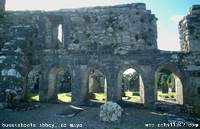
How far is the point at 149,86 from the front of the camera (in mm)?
12352

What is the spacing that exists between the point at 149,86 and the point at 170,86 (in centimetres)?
1244

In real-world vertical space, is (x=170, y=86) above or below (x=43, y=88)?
below

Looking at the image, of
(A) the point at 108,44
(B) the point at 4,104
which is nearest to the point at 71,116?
(B) the point at 4,104

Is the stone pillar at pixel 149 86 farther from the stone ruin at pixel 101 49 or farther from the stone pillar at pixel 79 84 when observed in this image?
the stone pillar at pixel 79 84

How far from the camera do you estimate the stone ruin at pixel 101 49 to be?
481 inches

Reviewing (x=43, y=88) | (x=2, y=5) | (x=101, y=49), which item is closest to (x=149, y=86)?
(x=101, y=49)

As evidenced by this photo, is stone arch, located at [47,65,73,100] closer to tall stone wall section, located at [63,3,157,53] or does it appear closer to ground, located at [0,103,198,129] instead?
tall stone wall section, located at [63,3,157,53]

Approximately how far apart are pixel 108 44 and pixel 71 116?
5.41 meters

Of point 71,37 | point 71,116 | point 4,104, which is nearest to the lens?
point 71,116

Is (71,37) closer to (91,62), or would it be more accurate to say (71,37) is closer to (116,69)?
(91,62)

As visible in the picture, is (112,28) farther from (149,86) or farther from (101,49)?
(149,86)

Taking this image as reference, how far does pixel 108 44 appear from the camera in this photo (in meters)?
13.2

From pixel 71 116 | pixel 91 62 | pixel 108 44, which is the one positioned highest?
pixel 108 44

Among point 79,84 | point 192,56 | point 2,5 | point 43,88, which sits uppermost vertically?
point 2,5
